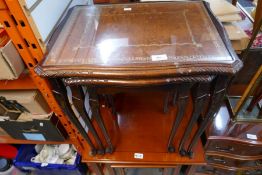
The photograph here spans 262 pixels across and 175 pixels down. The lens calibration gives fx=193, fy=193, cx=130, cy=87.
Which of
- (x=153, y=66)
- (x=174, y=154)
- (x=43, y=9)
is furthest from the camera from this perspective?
(x=174, y=154)

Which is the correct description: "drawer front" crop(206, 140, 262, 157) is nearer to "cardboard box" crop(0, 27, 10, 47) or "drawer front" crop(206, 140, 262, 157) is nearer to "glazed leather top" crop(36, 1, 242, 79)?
"glazed leather top" crop(36, 1, 242, 79)

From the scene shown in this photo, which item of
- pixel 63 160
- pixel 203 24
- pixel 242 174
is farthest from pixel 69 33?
pixel 242 174

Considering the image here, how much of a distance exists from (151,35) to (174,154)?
54 cm

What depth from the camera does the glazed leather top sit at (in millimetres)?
511

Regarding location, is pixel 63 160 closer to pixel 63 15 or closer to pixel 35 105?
pixel 35 105

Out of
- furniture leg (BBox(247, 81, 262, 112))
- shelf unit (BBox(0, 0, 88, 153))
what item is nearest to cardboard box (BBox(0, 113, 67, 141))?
shelf unit (BBox(0, 0, 88, 153))

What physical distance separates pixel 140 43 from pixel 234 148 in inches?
25.7

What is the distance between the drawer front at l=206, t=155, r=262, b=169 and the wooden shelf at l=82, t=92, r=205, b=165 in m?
0.14

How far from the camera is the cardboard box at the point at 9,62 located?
0.61 meters

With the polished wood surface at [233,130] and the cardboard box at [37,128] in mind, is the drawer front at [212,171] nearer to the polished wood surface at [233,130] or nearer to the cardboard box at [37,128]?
the polished wood surface at [233,130]

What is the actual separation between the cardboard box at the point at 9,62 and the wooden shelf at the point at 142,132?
1.54 feet

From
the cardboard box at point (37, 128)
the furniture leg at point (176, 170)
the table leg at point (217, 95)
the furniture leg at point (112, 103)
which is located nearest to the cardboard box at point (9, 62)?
the cardboard box at point (37, 128)

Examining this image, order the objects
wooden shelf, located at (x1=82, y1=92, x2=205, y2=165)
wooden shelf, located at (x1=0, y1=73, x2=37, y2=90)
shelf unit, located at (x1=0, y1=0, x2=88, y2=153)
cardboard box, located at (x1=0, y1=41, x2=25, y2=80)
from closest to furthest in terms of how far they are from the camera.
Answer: shelf unit, located at (x1=0, y1=0, x2=88, y2=153) → cardboard box, located at (x1=0, y1=41, x2=25, y2=80) → wooden shelf, located at (x1=0, y1=73, x2=37, y2=90) → wooden shelf, located at (x1=82, y1=92, x2=205, y2=165)

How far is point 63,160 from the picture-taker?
113cm
